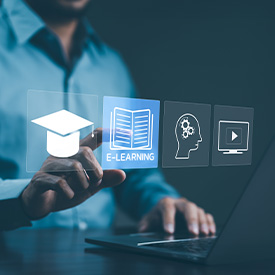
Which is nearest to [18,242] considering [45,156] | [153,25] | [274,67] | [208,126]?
[45,156]

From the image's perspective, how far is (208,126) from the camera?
1.36 meters

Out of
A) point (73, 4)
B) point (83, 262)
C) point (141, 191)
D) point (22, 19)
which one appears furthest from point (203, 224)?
point (73, 4)

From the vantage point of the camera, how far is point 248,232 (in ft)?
2.57

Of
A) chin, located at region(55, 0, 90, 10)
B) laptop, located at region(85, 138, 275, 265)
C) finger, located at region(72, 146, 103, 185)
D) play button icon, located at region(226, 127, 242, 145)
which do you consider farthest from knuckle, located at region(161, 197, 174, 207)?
chin, located at region(55, 0, 90, 10)

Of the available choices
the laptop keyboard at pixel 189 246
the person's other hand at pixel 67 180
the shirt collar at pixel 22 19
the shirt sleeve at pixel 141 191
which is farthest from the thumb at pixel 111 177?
the shirt collar at pixel 22 19

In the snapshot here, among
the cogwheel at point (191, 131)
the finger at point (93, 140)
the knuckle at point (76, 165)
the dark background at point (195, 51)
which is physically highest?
the dark background at point (195, 51)

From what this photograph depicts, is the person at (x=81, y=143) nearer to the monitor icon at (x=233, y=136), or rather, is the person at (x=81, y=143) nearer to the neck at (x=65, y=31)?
the neck at (x=65, y=31)

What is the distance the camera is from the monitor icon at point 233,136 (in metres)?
1.38

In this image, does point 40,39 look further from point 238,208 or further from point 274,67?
point 238,208

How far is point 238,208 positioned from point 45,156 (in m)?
0.45

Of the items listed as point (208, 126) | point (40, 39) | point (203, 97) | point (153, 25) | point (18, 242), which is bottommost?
point (18, 242)

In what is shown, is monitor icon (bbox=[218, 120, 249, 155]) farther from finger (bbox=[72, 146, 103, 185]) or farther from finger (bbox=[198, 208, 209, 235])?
finger (bbox=[72, 146, 103, 185])

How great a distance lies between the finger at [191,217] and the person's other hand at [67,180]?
20 centimetres

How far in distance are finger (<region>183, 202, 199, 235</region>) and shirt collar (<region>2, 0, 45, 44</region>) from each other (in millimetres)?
780
